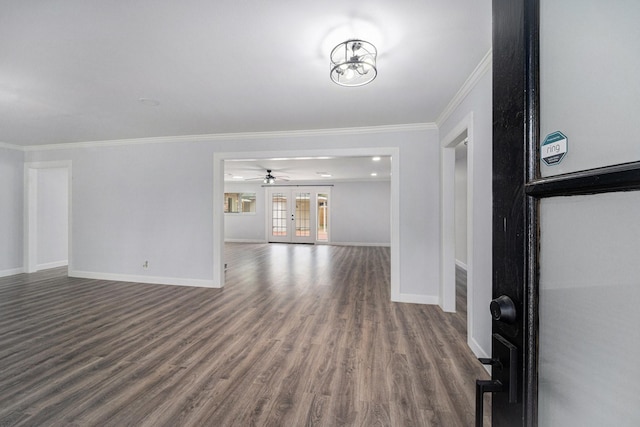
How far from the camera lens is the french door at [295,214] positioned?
1032 cm

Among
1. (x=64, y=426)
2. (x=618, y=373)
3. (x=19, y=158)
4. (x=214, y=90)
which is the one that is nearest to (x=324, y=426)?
(x=64, y=426)

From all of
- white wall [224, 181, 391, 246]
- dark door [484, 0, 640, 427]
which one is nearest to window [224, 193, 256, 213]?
white wall [224, 181, 391, 246]

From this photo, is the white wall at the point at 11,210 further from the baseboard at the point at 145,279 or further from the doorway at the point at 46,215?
the baseboard at the point at 145,279

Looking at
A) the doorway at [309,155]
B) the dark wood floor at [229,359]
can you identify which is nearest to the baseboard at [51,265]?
the dark wood floor at [229,359]

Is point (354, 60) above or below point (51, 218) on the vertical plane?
above

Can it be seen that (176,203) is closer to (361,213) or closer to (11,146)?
(11,146)

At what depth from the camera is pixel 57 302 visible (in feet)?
12.0

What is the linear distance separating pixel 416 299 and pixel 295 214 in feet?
23.9

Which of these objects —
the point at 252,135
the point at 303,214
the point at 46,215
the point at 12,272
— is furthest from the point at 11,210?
the point at 303,214

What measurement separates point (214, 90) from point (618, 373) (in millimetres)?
3116

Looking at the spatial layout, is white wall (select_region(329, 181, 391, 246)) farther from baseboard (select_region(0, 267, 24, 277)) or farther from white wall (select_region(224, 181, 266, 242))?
baseboard (select_region(0, 267, 24, 277))

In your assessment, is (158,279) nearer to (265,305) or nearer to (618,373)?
(265,305)

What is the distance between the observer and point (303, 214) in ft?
34.4

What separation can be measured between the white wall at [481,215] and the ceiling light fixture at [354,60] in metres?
0.94
